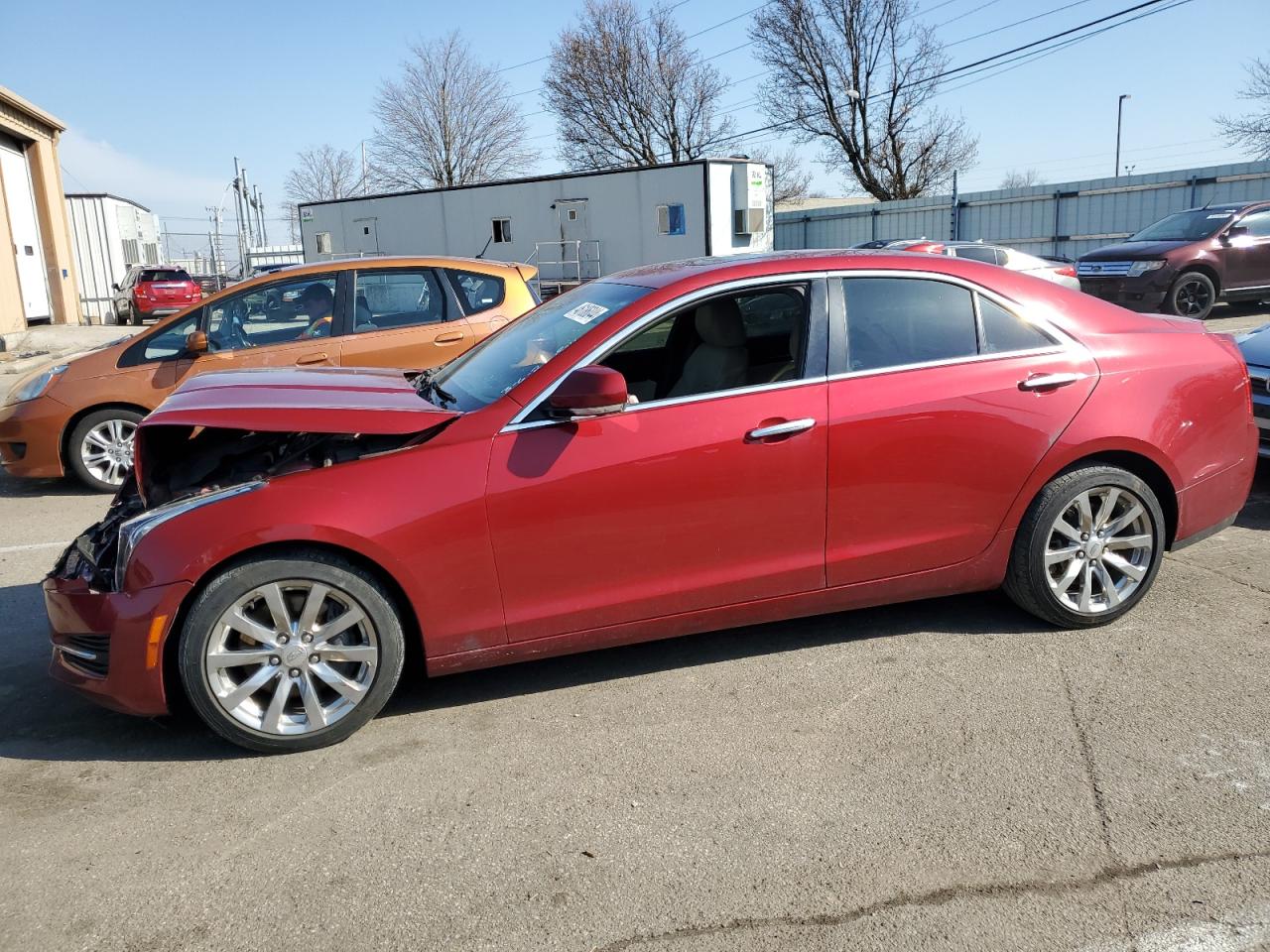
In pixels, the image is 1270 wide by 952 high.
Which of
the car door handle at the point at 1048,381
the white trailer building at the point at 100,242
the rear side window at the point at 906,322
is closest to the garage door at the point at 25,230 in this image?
the white trailer building at the point at 100,242

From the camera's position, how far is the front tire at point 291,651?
334 centimetres

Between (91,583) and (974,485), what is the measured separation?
11.0ft

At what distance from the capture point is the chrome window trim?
142 inches

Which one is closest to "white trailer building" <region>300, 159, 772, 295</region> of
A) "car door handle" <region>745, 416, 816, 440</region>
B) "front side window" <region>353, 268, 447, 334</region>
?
"front side window" <region>353, 268, 447, 334</region>

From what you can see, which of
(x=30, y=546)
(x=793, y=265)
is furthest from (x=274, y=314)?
(x=793, y=265)

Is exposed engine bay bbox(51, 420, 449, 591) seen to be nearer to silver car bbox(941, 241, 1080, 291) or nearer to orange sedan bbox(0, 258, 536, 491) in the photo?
orange sedan bbox(0, 258, 536, 491)

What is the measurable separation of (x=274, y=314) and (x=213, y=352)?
20.9 inches

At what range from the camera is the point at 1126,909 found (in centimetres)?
258

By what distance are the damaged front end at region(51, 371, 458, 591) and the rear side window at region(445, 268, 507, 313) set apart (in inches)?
151

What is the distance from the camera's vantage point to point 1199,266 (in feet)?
50.0

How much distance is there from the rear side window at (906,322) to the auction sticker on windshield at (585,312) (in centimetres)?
100

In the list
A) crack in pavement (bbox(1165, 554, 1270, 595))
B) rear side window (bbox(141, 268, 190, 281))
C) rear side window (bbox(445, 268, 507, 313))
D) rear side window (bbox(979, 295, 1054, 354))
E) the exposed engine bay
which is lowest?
crack in pavement (bbox(1165, 554, 1270, 595))

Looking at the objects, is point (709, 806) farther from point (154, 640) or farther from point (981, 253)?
point (981, 253)

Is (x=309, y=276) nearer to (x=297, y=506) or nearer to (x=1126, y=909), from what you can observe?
(x=297, y=506)
